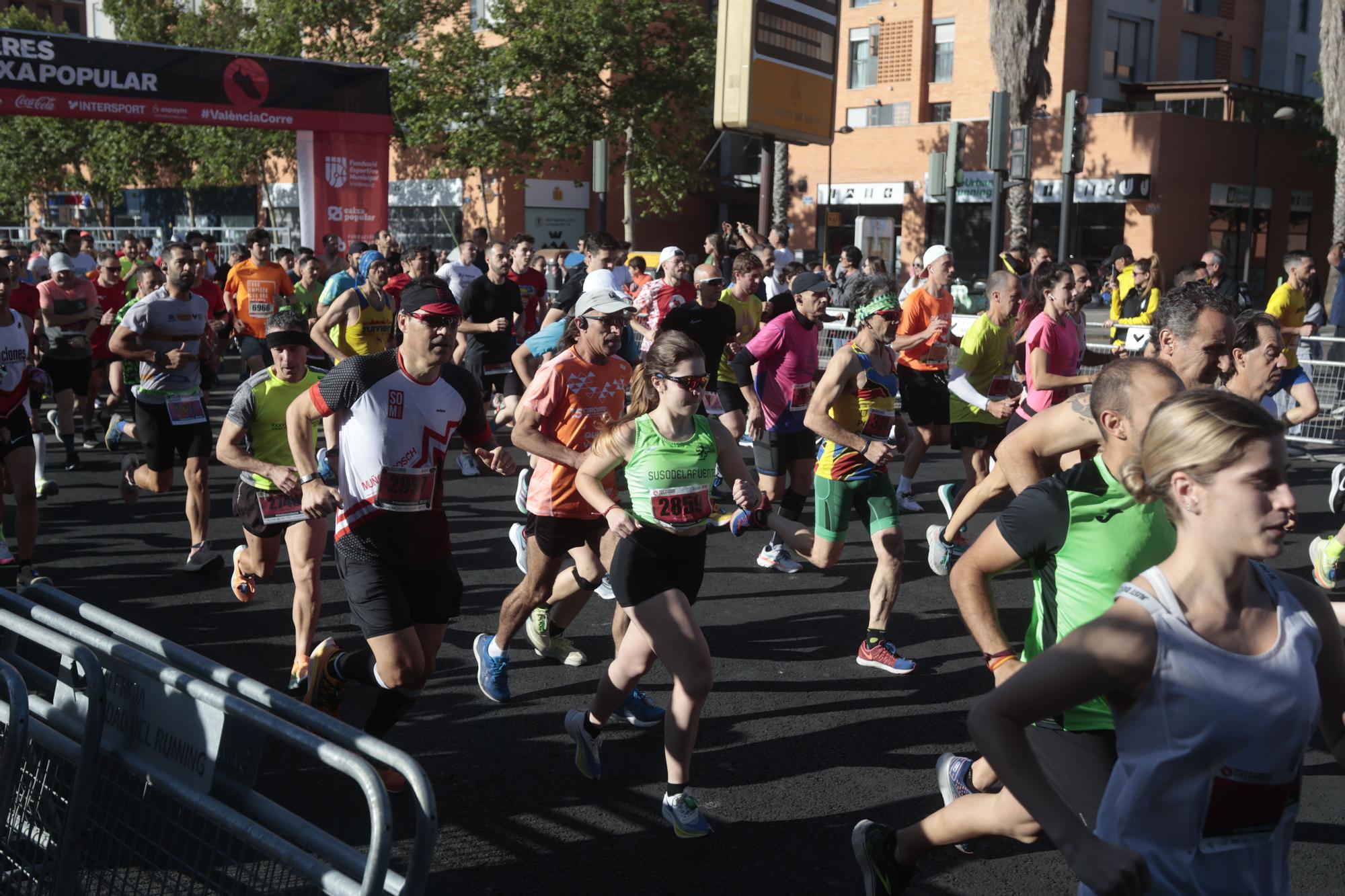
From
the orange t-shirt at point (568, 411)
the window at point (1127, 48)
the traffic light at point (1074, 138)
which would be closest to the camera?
the orange t-shirt at point (568, 411)

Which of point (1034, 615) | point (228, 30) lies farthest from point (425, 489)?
Answer: point (228, 30)

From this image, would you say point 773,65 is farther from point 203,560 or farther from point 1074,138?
point 203,560

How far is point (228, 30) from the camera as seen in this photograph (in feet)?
154

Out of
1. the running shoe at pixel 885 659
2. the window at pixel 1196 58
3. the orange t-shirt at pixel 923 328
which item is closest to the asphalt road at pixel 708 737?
the running shoe at pixel 885 659

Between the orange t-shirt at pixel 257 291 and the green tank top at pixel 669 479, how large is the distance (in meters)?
10.1

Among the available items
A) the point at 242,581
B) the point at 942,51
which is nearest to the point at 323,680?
the point at 242,581

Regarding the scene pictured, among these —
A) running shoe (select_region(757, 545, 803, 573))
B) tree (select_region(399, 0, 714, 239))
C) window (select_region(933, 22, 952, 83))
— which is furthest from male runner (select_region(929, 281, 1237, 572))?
window (select_region(933, 22, 952, 83))

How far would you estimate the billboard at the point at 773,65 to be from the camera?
1241 cm

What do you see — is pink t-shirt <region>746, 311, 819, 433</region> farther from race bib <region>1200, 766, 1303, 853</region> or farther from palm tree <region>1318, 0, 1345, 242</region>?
palm tree <region>1318, 0, 1345, 242</region>

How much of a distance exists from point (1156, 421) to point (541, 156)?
38.0 meters

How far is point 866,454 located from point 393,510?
8.42 ft

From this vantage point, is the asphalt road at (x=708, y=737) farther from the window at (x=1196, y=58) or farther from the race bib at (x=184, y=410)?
the window at (x=1196, y=58)

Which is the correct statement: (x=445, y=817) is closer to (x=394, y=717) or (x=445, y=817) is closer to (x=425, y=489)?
(x=394, y=717)

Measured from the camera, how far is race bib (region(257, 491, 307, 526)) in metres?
6.30
